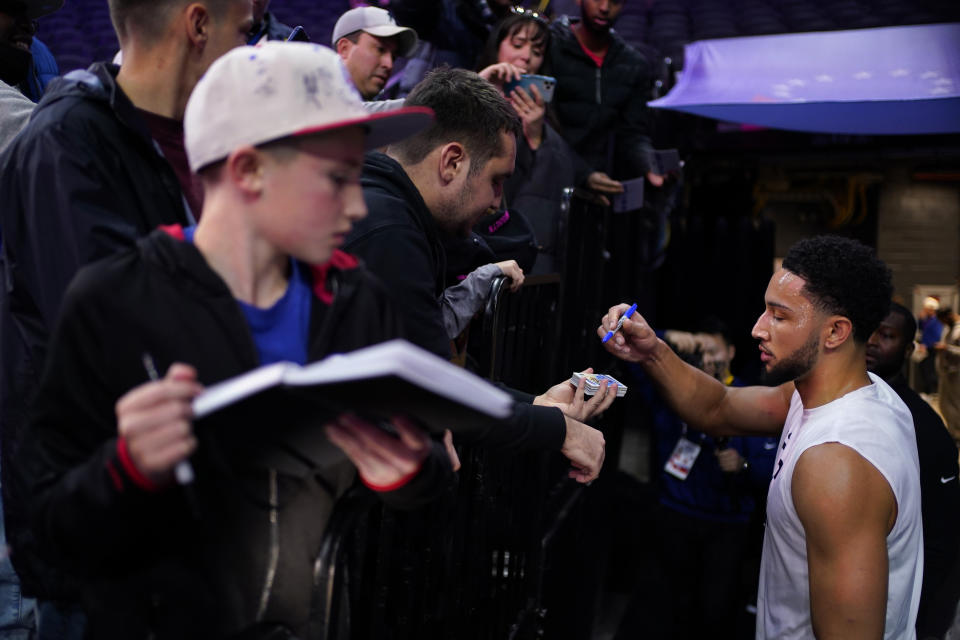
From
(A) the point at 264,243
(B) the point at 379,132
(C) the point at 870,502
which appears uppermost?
(B) the point at 379,132

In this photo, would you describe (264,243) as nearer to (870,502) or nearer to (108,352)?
(108,352)

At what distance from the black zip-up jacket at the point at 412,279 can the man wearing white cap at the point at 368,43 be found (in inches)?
72.6

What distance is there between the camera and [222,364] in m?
1.11

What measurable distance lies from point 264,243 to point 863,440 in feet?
5.64

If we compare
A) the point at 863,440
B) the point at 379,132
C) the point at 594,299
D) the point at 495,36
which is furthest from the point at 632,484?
the point at 379,132

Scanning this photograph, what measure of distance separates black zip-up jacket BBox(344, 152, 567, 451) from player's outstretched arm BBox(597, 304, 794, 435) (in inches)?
49.4

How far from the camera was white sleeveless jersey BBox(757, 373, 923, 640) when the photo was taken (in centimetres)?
224

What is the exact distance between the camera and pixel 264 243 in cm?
116

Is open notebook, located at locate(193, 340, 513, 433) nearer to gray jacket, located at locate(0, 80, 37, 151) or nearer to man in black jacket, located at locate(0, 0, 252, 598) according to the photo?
man in black jacket, located at locate(0, 0, 252, 598)

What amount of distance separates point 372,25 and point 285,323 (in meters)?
2.64

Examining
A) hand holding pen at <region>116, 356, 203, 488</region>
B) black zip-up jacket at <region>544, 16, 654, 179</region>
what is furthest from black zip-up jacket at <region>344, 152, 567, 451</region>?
black zip-up jacket at <region>544, 16, 654, 179</region>

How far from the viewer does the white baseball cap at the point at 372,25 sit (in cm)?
352

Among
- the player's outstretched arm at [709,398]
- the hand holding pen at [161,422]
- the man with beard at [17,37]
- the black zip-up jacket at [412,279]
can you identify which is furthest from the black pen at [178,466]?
the player's outstretched arm at [709,398]

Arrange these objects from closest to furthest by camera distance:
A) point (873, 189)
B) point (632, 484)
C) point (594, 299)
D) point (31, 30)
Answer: point (31, 30), point (594, 299), point (632, 484), point (873, 189)
